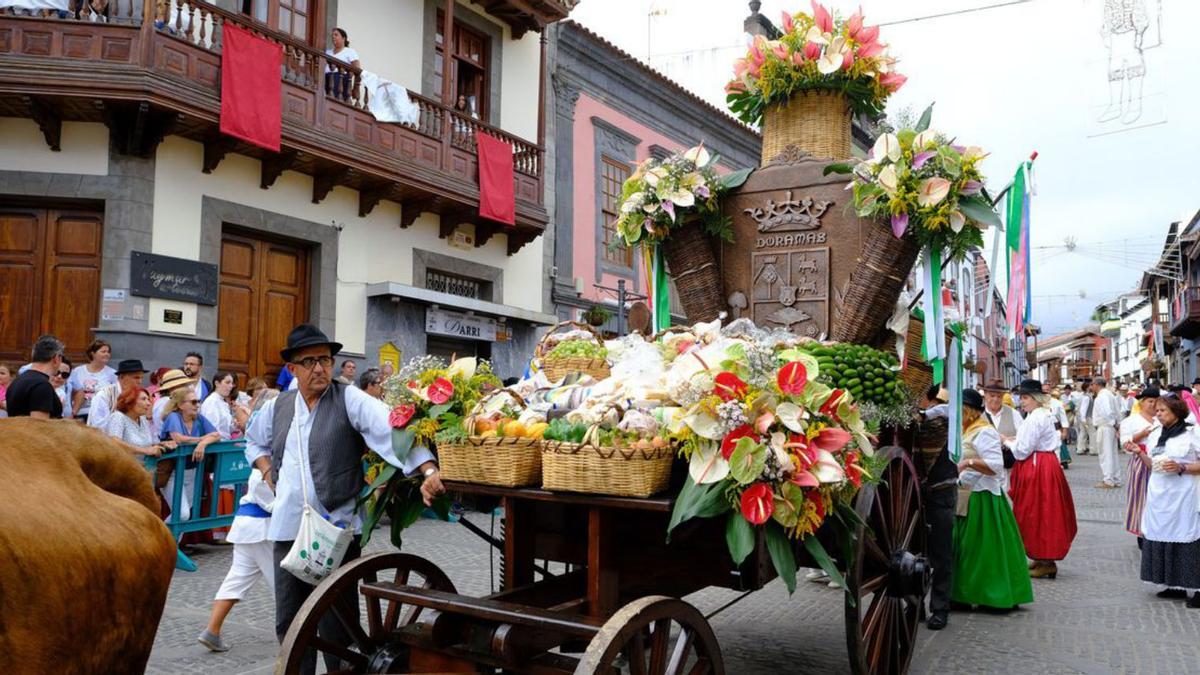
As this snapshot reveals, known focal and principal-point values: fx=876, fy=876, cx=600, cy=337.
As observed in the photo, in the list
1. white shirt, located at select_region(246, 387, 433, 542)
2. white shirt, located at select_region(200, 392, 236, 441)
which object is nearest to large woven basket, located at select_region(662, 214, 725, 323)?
white shirt, located at select_region(246, 387, 433, 542)

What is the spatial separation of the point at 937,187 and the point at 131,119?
9.59 m

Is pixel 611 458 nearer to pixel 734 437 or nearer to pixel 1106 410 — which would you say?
pixel 734 437

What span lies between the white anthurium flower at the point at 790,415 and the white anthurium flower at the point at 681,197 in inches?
117

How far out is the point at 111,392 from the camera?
834 cm

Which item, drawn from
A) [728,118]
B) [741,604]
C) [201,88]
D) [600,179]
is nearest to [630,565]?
[741,604]

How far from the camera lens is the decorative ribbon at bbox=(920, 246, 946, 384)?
5172 millimetres

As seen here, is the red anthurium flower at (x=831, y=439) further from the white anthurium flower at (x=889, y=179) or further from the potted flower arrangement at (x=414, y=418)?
the white anthurium flower at (x=889, y=179)

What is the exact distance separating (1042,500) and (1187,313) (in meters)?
36.3

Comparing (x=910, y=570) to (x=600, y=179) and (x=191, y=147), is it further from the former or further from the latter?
(x=600, y=179)

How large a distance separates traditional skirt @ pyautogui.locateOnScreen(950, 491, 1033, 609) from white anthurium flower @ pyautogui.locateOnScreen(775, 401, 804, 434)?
4488 mm

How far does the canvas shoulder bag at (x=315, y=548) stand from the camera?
152 inches

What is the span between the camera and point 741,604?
689 cm

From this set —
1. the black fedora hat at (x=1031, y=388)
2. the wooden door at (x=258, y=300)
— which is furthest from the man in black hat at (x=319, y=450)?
the wooden door at (x=258, y=300)

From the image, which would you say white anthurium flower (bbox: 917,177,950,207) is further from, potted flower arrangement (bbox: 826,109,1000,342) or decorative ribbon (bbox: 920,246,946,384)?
decorative ribbon (bbox: 920,246,946,384)
